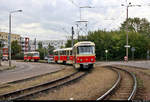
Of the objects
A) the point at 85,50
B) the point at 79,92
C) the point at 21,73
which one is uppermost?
the point at 85,50

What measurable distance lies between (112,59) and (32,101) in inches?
1862

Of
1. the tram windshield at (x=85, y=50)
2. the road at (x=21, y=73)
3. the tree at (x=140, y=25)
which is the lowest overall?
the road at (x=21, y=73)

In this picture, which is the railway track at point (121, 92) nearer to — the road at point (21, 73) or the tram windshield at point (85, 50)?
the road at point (21, 73)

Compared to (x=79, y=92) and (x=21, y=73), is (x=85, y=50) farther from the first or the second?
(x=79, y=92)

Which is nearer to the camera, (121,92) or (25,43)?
(121,92)

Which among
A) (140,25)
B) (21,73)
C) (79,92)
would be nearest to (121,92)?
(79,92)

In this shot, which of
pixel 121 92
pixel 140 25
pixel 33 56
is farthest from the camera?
pixel 140 25

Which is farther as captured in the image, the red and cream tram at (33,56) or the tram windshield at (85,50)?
the red and cream tram at (33,56)

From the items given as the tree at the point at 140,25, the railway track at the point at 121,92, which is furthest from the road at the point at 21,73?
the tree at the point at 140,25

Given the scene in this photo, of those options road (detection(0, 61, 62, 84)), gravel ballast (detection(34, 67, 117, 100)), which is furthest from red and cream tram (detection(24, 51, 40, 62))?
gravel ballast (detection(34, 67, 117, 100))

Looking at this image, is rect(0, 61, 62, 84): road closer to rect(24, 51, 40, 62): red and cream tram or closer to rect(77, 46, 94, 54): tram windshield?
rect(77, 46, 94, 54): tram windshield

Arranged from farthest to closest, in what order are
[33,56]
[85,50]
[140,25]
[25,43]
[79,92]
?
1. [25,43]
2. [140,25]
3. [33,56]
4. [85,50]
5. [79,92]

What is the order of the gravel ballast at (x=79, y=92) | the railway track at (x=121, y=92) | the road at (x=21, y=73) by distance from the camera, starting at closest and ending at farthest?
the railway track at (x=121, y=92), the gravel ballast at (x=79, y=92), the road at (x=21, y=73)

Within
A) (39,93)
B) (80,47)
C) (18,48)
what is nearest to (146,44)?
(80,47)
